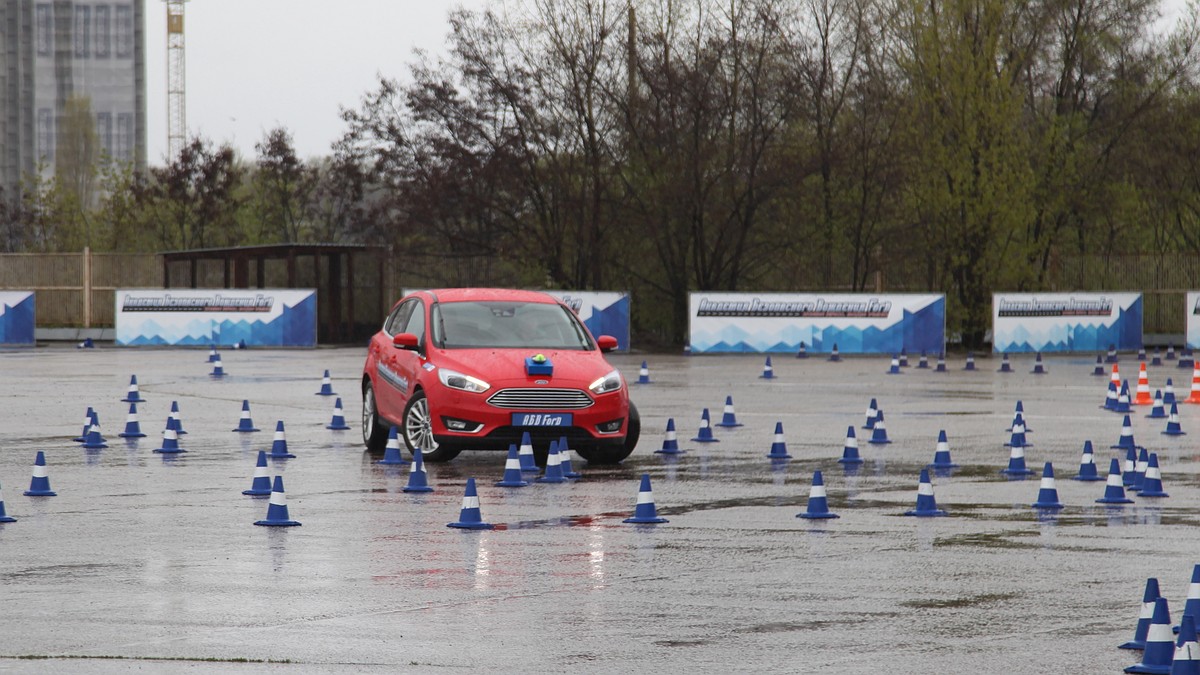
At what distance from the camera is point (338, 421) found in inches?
770

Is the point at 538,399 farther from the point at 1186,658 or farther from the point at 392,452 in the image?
the point at 1186,658

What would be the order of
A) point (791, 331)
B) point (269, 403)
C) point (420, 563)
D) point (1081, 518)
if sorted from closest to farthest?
1. point (420, 563)
2. point (1081, 518)
3. point (269, 403)
4. point (791, 331)

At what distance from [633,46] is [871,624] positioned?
126 feet

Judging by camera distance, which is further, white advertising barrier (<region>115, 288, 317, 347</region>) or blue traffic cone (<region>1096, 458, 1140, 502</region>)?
white advertising barrier (<region>115, 288, 317, 347</region>)

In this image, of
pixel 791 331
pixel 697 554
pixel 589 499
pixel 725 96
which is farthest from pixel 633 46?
pixel 697 554

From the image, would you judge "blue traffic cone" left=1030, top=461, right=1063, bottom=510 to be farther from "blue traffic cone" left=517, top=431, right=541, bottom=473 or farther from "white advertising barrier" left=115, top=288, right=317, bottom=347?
"white advertising barrier" left=115, top=288, right=317, bottom=347

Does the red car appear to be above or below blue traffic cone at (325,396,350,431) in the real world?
above

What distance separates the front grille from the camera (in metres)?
15.4

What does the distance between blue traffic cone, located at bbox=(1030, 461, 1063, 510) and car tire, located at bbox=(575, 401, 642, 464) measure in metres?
4.48

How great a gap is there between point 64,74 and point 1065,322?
389ft

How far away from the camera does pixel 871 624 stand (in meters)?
7.96

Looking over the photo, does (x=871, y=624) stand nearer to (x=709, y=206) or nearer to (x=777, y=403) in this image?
(x=777, y=403)

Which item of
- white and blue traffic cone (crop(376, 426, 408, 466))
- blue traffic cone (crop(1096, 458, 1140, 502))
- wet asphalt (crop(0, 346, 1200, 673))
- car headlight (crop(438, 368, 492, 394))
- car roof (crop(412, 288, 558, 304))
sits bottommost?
wet asphalt (crop(0, 346, 1200, 673))

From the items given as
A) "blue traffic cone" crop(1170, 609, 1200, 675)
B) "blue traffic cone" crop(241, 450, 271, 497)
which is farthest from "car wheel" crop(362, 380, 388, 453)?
"blue traffic cone" crop(1170, 609, 1200, 675)
